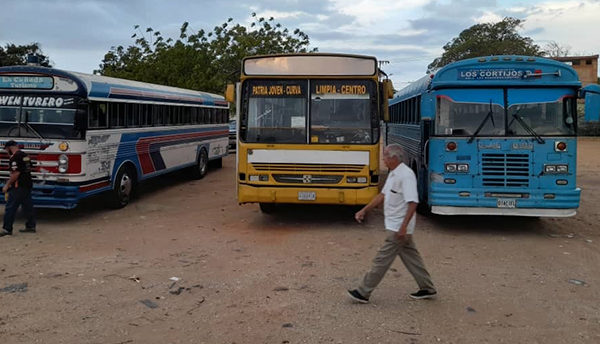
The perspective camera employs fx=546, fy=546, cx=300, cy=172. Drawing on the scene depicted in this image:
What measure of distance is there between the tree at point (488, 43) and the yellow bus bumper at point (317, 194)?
45662mm

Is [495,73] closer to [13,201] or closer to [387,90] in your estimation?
[387,90]

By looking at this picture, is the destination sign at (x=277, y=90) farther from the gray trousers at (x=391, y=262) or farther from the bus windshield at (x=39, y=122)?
the gray trousers at (x=391, y=262)

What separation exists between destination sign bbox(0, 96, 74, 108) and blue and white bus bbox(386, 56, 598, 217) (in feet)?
21.1

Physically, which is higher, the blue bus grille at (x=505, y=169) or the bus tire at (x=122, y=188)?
the blue bus grille at (x=505, y=169)

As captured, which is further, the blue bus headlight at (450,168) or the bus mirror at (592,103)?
the blue bus headlight at (450,168)

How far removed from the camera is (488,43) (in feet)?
172

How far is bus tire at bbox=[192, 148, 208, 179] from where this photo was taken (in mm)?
17250

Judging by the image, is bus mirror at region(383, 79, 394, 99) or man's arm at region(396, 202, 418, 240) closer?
man's arm at region(396, 202, 418, 240)

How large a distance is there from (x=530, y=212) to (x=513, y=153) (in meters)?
A: 1.00

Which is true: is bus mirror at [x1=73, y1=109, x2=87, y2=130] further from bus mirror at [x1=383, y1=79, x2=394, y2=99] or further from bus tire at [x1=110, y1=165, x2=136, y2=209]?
bus mirror at [x1=383, y1=79, x2=394, y2=99]

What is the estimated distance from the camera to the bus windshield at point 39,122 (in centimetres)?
980

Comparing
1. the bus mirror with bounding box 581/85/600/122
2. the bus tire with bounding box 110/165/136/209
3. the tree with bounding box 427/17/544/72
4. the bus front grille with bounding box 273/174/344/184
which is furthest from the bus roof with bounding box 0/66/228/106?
the tree with bounding box 427/17/544/72

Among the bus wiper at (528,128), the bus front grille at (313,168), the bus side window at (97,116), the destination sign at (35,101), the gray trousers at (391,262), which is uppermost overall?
the destination sign at (35,101)

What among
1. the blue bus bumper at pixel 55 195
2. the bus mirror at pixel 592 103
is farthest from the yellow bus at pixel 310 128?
the bus mirror at pixel 592 103
